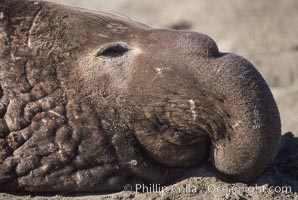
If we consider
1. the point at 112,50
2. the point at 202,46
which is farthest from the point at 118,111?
the point at 202,46

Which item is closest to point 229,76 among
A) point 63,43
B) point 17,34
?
point 63,43

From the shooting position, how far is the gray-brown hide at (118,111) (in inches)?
144

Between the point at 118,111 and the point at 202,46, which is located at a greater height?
the point at 202,46

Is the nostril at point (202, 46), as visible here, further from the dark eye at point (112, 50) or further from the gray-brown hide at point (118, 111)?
the dark eye at point (112, 50)

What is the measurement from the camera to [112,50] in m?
3.93

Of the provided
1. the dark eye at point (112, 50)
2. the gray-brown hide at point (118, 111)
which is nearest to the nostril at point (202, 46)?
the gray-brown hide at point (118, 111)

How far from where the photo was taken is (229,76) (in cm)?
360

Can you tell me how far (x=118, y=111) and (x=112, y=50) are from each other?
1.19 ft

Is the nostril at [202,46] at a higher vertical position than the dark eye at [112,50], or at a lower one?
lower

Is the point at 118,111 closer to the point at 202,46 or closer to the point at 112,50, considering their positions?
the point at 112,50

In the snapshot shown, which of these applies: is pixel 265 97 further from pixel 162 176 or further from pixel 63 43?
pixel 63 43

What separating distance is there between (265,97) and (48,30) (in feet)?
4.29

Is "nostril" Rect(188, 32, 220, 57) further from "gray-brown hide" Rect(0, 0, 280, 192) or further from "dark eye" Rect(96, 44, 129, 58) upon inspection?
"dark eye" Rect(96, 44, 129, 58)

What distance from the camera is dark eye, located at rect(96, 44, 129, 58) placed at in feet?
12.9
